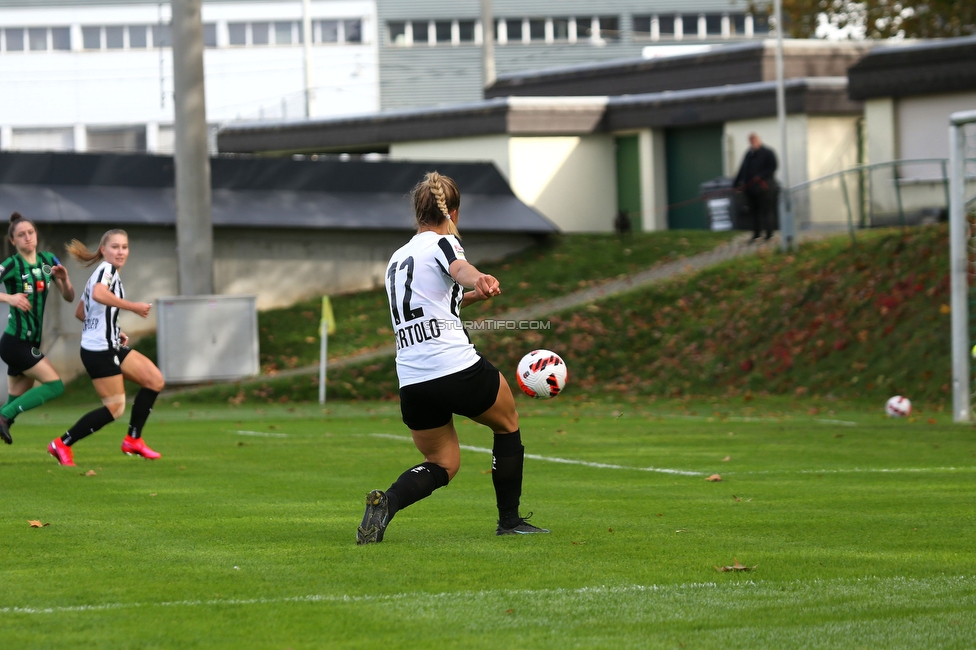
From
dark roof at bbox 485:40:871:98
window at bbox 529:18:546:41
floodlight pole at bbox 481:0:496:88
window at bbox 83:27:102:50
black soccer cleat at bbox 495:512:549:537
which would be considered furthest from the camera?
window at bbox 83:27:102:50

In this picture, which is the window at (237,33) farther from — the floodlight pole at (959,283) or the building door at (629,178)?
the floodlight pole at (959,283)

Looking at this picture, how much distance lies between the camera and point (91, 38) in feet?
237

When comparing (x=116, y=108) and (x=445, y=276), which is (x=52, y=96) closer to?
(x=116, y=108)

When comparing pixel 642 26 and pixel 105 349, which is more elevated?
pixel 642 26

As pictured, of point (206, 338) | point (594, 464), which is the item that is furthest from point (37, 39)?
point (594, 464)

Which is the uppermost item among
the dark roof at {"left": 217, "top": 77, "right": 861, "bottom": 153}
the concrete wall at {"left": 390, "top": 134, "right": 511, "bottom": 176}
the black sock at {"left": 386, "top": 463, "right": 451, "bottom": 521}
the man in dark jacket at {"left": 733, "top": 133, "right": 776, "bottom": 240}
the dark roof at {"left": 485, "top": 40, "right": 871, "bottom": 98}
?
the dark roof at {"left": 485, "top": 40, "right": 871, "bottom": 98}

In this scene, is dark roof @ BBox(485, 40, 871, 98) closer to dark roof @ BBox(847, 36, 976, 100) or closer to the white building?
dark roof @ BBox(847, 36, 976, 100)

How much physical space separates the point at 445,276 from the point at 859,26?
117ft

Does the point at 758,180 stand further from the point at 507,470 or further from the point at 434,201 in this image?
the point at 434,201

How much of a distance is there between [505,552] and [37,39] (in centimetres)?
6977

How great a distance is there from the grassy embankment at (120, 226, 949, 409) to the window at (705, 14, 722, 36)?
45.4m

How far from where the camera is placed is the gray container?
25953 millimetres

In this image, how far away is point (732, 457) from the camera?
1328 centimetres

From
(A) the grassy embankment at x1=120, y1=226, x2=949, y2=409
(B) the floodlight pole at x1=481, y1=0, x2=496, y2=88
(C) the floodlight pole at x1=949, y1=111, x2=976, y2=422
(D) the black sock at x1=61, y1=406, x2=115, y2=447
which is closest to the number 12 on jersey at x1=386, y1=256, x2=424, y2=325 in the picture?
(D) the black sock at x1=61, y1=406, x2=115, y2=447
